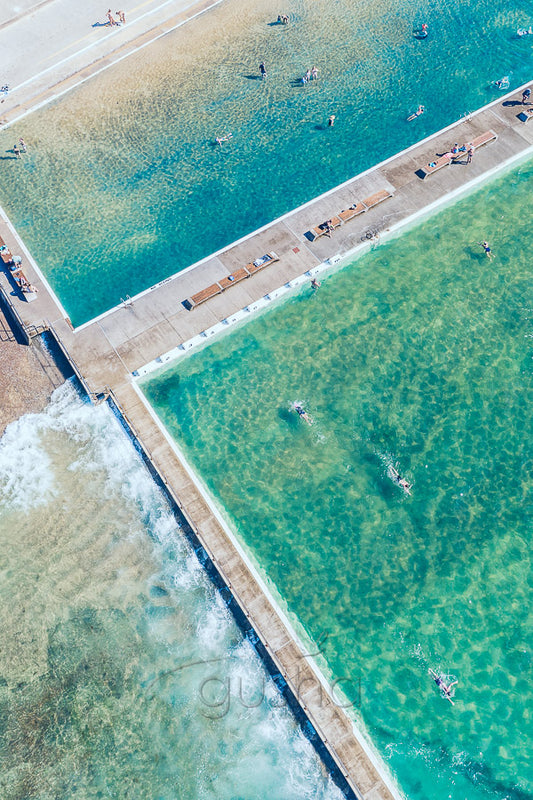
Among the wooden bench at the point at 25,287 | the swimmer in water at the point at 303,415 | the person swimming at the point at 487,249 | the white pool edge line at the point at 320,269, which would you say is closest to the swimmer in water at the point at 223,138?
the white pool edge line at the point at 320,269

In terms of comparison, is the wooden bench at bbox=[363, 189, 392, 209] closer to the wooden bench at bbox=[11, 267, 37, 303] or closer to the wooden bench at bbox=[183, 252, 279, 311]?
the wooden bench at bbox=[183, 252, 279, 311]

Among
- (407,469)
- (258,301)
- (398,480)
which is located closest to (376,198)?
(258,301)

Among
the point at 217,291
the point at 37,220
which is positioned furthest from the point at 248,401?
the point at 37,220

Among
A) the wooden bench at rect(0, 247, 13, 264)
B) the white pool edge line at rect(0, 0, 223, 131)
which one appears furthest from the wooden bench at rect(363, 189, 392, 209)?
the white pool edge line at rect(0, 0, 223, 131)

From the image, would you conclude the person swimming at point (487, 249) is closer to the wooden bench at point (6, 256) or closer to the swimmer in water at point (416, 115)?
the swimmer in water at point (416, 115)

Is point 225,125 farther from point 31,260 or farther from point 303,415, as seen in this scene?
point 303,415

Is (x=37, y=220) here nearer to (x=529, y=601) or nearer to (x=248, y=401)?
(x=248, y=401)
